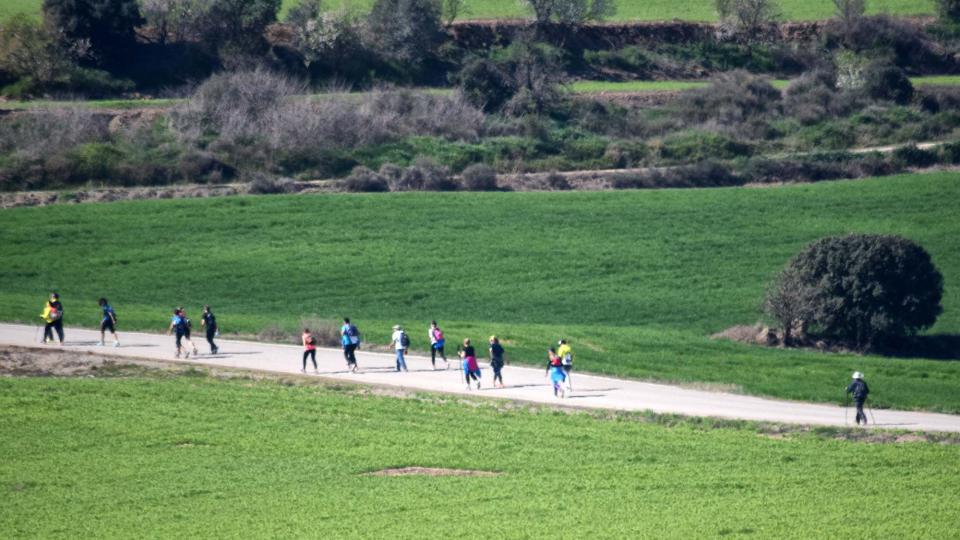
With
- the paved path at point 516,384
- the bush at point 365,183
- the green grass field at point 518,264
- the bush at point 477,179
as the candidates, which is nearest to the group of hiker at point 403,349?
the paved path at point 516,384

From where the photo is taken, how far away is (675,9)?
102938mm

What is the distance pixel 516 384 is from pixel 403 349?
343cm

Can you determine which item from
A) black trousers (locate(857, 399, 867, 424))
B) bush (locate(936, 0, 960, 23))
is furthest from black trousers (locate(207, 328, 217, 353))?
bush (locate(936, 0, 960, 23))

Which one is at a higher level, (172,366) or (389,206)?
(389,206)

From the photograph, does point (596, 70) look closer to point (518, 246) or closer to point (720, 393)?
point (518, 246)

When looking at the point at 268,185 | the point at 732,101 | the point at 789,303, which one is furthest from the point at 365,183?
the point at 732,101

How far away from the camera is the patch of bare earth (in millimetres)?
30375

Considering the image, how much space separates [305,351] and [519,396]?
20.9 feet

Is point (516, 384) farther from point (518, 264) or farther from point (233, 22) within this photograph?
point (233, 22)

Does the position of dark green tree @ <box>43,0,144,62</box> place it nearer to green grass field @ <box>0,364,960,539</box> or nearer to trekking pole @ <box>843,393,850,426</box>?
green grass field @ <box>0,364,960,539</box>

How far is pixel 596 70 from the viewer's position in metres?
93.4

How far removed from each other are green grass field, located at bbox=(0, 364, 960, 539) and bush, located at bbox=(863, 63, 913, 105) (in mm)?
53759

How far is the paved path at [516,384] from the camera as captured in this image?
3628 centimetres

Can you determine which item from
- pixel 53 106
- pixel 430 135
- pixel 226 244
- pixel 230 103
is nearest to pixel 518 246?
pixel 226 244
